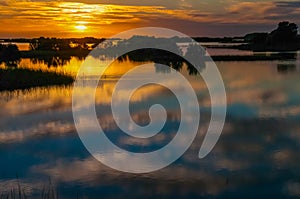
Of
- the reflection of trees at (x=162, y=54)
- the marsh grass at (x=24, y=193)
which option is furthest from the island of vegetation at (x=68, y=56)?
the marsh grass at (x=24, y=193)

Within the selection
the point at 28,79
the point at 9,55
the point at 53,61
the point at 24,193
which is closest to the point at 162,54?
the point at 53,61

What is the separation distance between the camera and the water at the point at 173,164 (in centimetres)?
978

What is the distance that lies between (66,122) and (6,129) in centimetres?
192

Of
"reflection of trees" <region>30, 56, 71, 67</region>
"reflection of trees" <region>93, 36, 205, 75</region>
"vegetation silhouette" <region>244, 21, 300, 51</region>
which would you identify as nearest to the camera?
"reflection of trees" <region>93, 36, 205, 75</region>

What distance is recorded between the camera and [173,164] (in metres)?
11.4

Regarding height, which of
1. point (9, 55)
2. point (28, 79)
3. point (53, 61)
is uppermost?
point (9, 55)

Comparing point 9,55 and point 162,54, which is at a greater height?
point 9,55

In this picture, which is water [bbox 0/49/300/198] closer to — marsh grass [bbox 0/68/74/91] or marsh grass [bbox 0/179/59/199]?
marsh grass [bbox 0/179/59/199]

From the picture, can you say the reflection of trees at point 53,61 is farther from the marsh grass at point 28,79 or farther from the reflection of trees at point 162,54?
the marsh grass at point 28,79

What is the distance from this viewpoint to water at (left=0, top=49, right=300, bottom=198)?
Result: 9781 mm

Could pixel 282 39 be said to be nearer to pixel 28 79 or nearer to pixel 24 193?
pixel 28 79

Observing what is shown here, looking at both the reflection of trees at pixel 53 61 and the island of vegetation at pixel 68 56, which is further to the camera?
the reflection of trees at pixel 53 61

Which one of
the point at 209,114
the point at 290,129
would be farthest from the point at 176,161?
the point at 209,114

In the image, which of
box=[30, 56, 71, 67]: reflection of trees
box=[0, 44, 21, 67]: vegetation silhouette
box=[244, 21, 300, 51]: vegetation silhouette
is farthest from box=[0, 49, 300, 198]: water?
box=[244, 21, 300, 51]: vegetation silhouette
